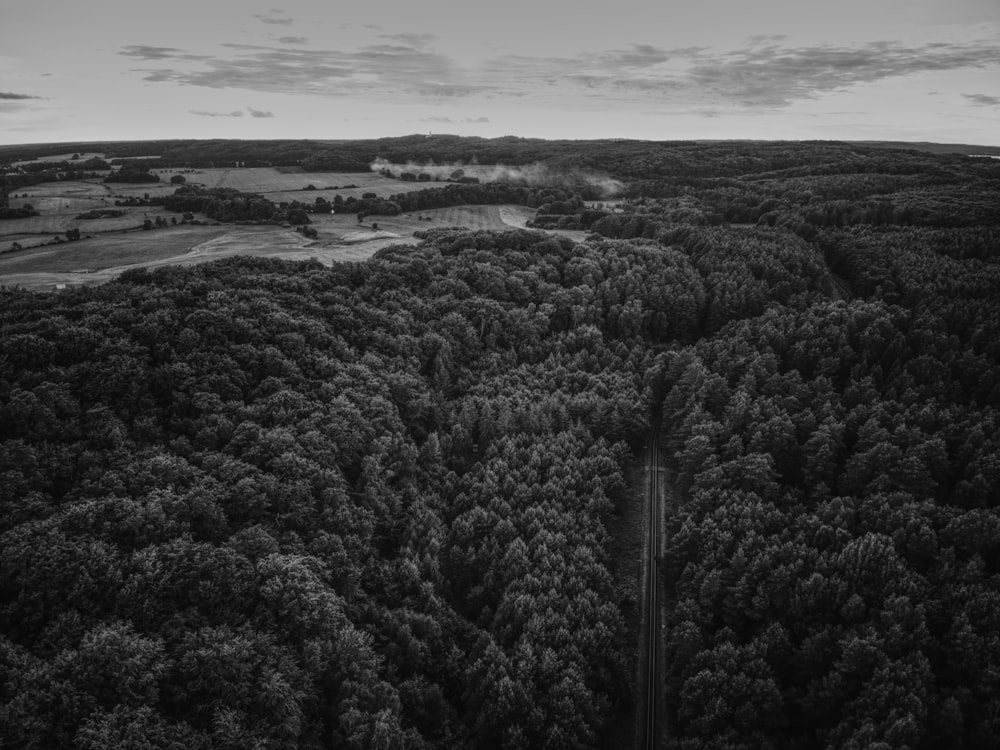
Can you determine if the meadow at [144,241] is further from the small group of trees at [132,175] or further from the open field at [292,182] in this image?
the open field at [292,182]

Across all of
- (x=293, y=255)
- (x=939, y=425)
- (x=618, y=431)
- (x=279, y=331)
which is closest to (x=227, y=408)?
(x=279, y=331)

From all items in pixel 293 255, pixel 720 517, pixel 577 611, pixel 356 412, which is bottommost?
pixel 577 611

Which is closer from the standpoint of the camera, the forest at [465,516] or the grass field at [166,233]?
the forest at [465,516]

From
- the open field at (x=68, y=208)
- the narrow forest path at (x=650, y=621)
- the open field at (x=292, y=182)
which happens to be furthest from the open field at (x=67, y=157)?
the narrow forest path at (x=650, y=621)

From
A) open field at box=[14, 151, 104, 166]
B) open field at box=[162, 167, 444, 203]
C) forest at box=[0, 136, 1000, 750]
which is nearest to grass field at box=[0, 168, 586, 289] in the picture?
open field at box=[162, 167, 444, 203]

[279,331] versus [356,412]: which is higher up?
[279,331]

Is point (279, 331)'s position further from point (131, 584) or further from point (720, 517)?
point (720, 517)

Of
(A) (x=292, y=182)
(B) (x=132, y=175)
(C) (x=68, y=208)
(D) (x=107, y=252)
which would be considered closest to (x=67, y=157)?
(B) (x=132, y=175)

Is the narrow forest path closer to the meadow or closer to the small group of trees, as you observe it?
the meadow
